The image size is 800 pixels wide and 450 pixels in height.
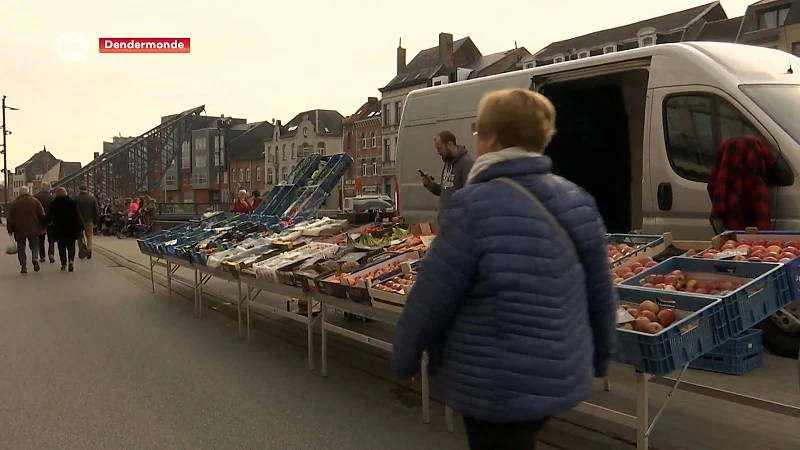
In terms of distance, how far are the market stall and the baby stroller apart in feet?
64.6

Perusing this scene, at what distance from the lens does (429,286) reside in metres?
2.27

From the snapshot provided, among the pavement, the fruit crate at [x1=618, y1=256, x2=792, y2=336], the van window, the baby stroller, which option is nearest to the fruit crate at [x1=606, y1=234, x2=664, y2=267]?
the fruit crate at [x1=618, y1=256, x2=792, y2=336]

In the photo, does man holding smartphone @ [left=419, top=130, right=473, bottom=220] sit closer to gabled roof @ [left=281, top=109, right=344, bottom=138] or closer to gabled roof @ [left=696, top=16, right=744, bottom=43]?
gabled roof @ [left=696, top=16, right=744, bottom=43]

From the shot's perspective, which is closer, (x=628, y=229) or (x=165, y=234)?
(x=628, y=229)

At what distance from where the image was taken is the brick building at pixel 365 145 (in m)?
69.2

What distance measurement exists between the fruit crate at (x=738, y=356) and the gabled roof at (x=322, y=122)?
75.4 m

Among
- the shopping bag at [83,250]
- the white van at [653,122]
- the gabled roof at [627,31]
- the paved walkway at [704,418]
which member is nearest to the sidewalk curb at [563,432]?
the paved walkway at [704,418]

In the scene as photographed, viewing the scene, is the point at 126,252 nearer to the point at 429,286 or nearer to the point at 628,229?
the point at 628,229

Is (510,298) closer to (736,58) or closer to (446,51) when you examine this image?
(736,58)

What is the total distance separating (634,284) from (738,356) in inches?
83.9

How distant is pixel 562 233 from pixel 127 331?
296 inches

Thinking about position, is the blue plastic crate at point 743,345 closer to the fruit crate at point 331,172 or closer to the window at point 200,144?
the fruit crate at point 331,172

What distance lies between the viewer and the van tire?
647 centimetres

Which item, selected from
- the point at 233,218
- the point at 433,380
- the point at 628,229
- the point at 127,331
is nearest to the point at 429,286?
the point at 433,380
